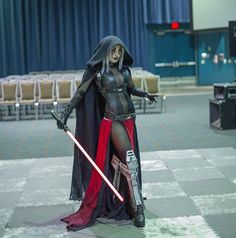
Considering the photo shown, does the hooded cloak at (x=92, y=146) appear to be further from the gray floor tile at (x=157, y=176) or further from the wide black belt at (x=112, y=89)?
the gray floor tile at (x=157, y=176)

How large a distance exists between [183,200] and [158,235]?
109 cm

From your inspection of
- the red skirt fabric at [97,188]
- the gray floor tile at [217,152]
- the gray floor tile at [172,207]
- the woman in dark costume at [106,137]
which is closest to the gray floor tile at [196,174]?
the gray floor tile at [217,152]

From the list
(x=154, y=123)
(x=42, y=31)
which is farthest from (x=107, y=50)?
(x=42, y=31)

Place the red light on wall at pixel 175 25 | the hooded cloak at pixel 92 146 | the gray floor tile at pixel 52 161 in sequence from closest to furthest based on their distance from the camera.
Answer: the hooded cloak at pixel 92 146 → the gray floor tile at pixel 52 161 → the red light on wall at pixel 175 25

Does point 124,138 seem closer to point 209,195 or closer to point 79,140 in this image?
point 79,140

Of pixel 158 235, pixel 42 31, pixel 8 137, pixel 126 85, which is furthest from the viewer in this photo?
pixel 42 31

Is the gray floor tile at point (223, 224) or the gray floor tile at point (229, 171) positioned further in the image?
the gray floor tile at point (229, 171)

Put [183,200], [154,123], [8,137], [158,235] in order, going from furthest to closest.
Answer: [154,123] < [8,137] < [183,200] < [158,235]

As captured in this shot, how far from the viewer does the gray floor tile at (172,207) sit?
4961mm

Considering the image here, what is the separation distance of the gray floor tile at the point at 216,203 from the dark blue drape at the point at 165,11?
44.5 ft

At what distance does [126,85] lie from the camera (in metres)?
4.73

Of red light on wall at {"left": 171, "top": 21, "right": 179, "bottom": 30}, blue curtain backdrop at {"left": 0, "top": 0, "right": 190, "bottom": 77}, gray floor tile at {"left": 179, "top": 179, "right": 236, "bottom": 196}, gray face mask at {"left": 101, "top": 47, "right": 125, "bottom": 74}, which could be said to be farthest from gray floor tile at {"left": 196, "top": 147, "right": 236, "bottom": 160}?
red light on wall at {"left": 171, "top": 21, "right": 179, "bottom": 30}

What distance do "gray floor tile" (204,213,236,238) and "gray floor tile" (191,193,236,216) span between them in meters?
0.13

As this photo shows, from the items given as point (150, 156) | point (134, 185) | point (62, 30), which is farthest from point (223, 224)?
point (62, 30)
